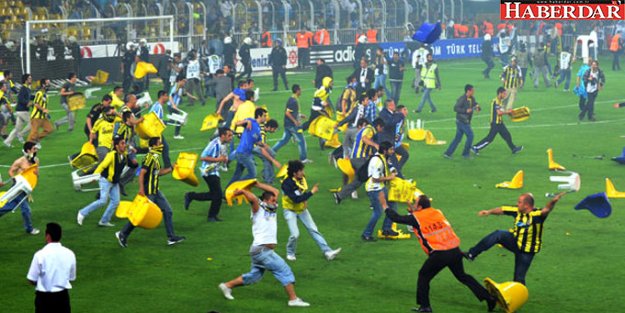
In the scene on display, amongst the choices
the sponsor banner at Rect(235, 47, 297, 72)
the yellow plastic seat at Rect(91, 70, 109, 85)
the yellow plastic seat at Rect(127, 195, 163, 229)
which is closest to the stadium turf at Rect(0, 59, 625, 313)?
the yellow plastic seat at Rect(127, 195, 163, 229)

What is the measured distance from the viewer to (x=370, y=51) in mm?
56844

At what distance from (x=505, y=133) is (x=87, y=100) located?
733 inches

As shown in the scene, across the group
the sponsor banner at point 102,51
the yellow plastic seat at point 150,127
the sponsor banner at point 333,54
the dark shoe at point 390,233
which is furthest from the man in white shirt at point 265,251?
the sponsor banner at point 333,54

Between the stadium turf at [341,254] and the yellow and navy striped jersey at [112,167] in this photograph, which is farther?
the yellow and navy striped jersey at [112,167]

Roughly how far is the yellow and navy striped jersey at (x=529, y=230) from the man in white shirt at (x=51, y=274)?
618 cm

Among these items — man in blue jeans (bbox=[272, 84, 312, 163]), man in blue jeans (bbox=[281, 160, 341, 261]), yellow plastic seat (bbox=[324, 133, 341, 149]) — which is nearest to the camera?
man in blue jeans (bbox=[281, 160, 341, 261])

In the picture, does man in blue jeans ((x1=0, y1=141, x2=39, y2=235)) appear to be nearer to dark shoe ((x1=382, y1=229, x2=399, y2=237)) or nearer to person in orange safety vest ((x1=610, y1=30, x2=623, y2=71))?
dark shoe ((x1=382, y1=229, x2=399, y2=237))

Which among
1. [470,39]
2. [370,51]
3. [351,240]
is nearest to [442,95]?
[370,51]

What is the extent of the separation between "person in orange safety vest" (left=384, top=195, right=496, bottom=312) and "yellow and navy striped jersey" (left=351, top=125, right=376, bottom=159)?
25.6ft

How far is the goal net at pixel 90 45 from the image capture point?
145 feet

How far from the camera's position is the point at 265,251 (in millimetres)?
15242

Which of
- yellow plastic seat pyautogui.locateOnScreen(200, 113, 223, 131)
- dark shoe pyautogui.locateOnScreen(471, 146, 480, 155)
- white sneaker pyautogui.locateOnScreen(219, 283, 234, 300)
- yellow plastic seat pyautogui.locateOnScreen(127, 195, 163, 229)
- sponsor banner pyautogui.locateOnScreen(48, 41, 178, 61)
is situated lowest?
white sneaker pyautogui.locateOnScreen(219, 283, 234, 300)

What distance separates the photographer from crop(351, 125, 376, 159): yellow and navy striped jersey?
22.7 m

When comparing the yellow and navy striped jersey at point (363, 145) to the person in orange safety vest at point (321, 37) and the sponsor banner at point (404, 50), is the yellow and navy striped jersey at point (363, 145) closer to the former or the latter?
the sponsor banner at point (404, 50)
